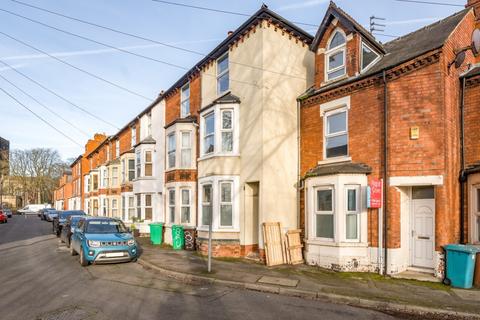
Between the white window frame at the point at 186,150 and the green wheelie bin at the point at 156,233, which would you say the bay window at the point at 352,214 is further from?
the green wheelie bin at the point at 156,233

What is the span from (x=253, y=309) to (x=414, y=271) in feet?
19.0

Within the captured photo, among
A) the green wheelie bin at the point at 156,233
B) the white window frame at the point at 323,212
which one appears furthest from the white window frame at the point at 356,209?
the green wheelie bin at the point at 156,233

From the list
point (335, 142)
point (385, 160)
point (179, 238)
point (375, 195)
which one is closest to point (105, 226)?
point (179, 238)

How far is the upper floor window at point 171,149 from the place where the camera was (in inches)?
700

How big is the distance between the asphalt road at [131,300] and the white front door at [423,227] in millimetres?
4084

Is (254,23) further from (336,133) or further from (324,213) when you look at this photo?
(324,213)

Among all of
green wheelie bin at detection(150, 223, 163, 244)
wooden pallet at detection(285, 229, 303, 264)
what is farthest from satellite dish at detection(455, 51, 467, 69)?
green wheelie bin at detection(150, 223, 163, 244)

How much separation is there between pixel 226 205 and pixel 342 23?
7.97 meters

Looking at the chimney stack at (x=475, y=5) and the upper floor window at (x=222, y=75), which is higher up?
the chimney stack at (x=475, y=5)

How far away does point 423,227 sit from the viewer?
34.6 feet

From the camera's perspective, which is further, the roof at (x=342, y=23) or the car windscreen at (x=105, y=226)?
the car windscreen at (x=105, y=226)

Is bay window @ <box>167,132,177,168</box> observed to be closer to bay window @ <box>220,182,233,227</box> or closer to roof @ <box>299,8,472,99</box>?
bay window @ <box>220,182,233,227</box>

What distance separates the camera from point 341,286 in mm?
8984

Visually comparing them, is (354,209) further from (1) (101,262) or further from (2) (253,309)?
(1) (101,262)
